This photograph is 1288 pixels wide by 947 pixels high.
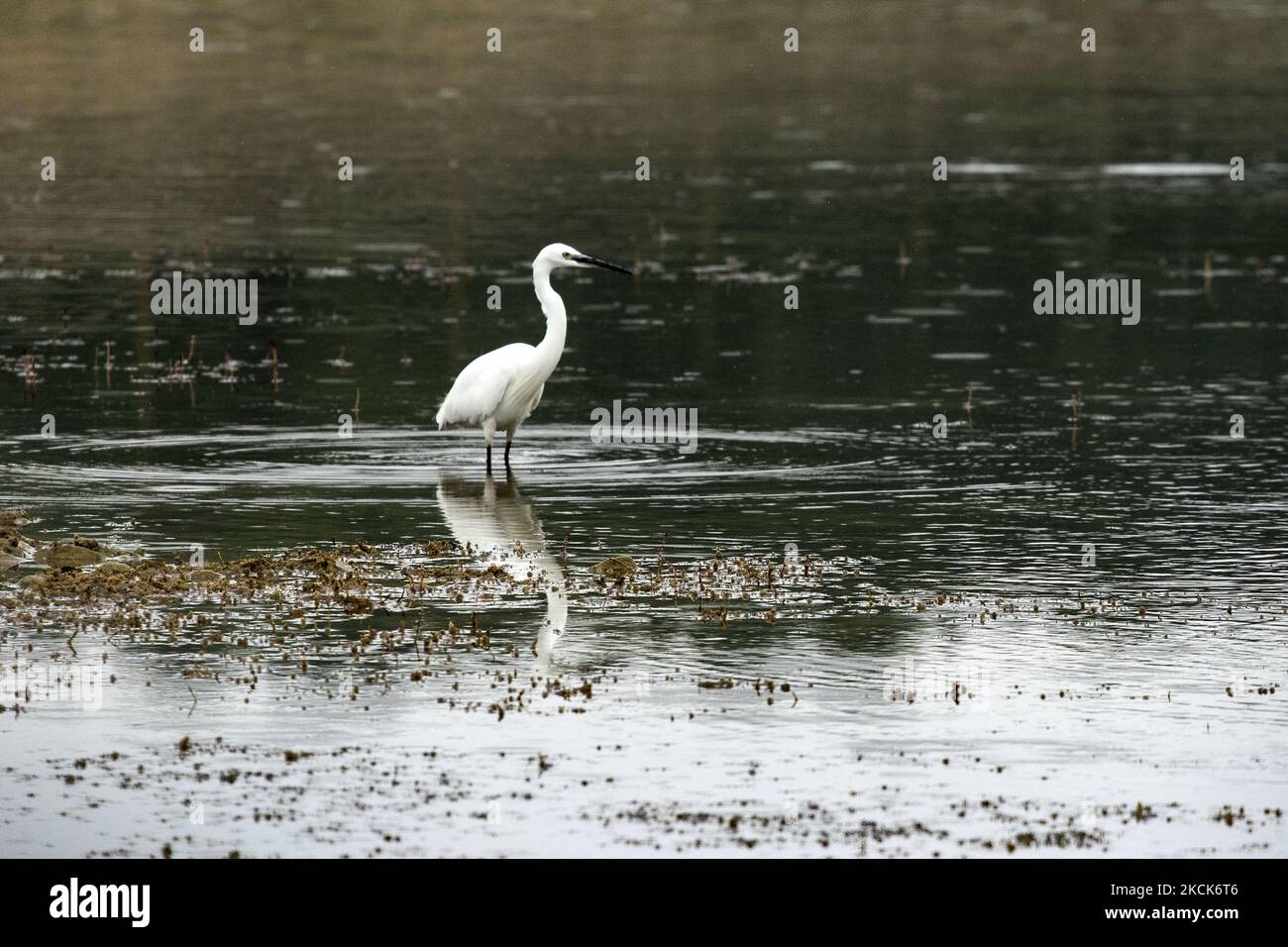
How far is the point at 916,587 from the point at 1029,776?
14.8ft

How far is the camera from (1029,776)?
1178 cm

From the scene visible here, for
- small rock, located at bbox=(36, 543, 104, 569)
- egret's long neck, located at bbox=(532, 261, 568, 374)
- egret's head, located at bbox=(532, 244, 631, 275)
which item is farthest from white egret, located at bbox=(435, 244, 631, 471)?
small rock, located at bbox=(36, 543, 104, 569)

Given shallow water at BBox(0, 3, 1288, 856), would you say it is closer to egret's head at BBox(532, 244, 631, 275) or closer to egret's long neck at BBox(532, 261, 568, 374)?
egret's long neck at BBox(532, 261, 568, 374)

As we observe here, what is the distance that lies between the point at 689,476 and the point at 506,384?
198 cm

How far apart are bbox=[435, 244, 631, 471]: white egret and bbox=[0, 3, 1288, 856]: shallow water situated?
515 mm

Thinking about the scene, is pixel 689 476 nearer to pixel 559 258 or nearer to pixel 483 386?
pixel 483 386

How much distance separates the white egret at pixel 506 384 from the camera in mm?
21656

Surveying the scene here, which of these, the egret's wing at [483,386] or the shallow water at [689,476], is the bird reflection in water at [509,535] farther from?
the egret's wing at [483,386]

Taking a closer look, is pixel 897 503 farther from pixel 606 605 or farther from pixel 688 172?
pixel 688 172

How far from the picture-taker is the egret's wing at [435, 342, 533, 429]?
2161 cm

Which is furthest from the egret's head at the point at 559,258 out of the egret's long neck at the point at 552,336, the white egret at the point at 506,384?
the egret's long neck at the point at 552,336

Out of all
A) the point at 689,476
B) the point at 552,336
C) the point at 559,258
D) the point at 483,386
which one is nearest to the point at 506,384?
the point at 483,386

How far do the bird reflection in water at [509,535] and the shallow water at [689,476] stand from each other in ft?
0.26

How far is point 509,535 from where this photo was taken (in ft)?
59.8
